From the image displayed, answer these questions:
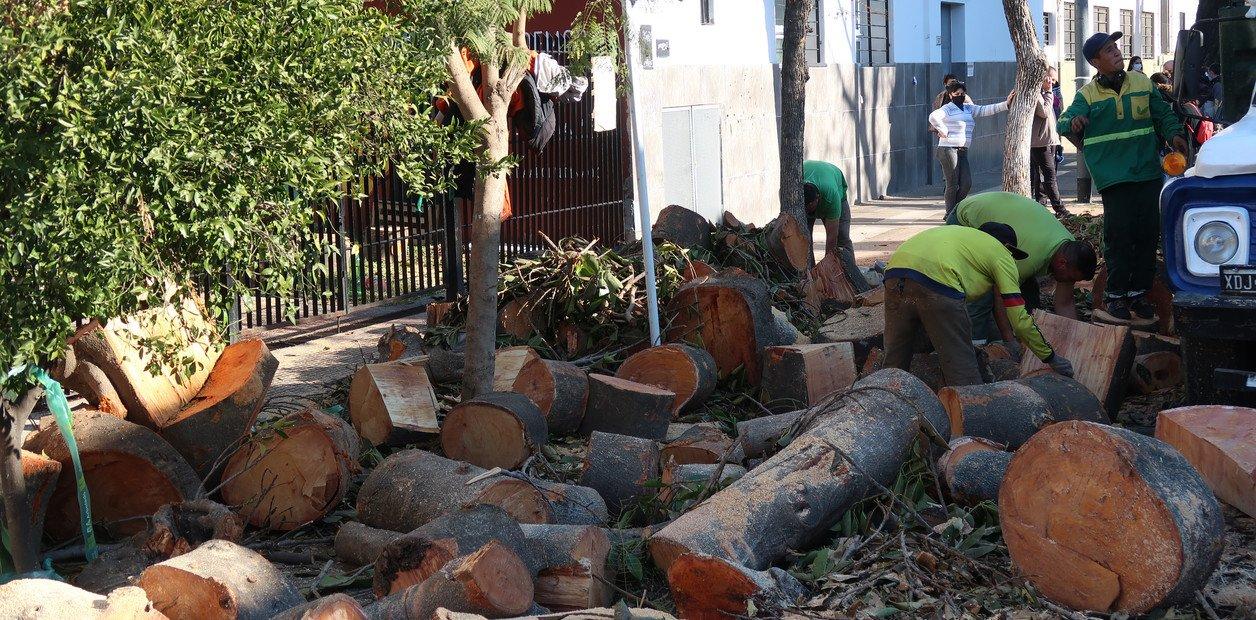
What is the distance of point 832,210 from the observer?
9.34m

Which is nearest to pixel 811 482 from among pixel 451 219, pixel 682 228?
pixel 682 228

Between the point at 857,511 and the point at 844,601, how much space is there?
742mm

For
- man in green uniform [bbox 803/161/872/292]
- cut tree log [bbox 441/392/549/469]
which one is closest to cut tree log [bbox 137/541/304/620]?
cut tree log [bbox 441/392/549/469]

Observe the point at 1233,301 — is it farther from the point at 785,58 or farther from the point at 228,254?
the point at 785,58

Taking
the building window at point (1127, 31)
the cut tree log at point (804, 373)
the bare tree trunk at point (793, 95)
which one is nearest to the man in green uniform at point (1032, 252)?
the cut tree log at point (804, 373)

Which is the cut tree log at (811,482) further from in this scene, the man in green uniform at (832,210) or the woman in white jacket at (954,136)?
the woman in white jacket at (954,136)

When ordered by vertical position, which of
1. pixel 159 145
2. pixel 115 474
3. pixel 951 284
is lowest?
pixel 115 474

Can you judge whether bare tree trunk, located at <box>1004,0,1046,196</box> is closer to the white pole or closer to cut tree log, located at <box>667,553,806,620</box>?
the white pole

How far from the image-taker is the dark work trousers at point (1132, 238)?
763 centimetres

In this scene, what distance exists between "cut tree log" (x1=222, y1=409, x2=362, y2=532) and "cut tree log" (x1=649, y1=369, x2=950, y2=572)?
1.79 metres

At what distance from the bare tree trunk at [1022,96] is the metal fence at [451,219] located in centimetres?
459

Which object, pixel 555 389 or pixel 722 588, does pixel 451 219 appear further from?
pixel 722 588

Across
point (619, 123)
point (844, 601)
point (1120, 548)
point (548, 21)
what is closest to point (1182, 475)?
point (1120, 548)

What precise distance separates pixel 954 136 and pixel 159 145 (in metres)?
11.6
